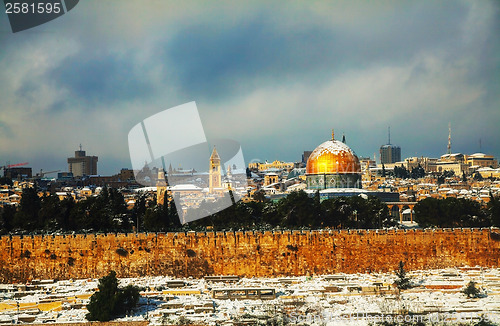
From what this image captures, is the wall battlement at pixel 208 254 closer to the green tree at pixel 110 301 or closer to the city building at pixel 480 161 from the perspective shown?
the green tree at pixel 110 301

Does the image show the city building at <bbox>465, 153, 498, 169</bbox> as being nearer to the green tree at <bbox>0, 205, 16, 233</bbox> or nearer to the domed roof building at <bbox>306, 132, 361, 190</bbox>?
the domed roof building at <bbox>306, 132, 361, 190</bbox>

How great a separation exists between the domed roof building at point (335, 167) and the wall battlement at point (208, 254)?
2513cm

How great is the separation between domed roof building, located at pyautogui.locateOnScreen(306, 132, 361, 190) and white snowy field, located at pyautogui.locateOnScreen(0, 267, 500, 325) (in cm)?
2624

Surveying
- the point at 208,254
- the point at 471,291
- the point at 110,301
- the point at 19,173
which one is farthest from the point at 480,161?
the point at 110,301

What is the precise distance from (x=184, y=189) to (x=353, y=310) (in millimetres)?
77407

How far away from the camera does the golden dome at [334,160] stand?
5709cm

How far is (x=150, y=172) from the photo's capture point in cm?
13338

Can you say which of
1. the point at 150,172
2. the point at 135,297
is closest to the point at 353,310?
the point at 135,297

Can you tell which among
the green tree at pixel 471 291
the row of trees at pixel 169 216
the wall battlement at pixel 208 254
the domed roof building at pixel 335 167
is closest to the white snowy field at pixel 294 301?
the green tree at pixel 471 291

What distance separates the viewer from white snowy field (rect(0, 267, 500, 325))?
75.2 ft

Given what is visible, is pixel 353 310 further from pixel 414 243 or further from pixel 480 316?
pixel 414 243

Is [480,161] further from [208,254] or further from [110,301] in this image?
[110,301]

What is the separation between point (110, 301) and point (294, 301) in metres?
7.39

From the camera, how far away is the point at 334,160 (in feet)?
187
